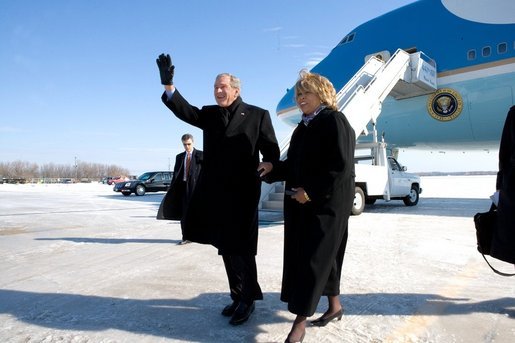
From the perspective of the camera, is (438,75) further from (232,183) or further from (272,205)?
(232,183)

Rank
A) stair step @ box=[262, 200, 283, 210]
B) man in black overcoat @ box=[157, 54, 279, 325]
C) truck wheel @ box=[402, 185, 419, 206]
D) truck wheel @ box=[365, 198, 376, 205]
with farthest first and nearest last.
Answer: truck wheel @ box=[365, 198, 376, 205], truck wheel @ box=[402, 185, 419, 206], stair step @ box=[262, 200, 283, 210], man in black overcoat @ box=[157, 54, 279, 325]

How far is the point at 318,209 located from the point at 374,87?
7833 mm

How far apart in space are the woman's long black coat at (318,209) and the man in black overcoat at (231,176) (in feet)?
1.40

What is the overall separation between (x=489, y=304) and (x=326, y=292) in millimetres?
Answer: 1442

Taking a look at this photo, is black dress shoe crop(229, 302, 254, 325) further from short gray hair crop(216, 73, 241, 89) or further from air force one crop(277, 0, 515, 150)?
air force one crop(277, 0, 515, 150)

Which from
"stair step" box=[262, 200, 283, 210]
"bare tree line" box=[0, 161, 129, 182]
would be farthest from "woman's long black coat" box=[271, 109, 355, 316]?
"bare tree line" box=[0, 161, 129, 182]

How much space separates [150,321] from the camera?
2750 millimetres

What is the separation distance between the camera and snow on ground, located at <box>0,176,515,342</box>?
8.30 ft

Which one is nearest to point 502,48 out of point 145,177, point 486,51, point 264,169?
point 486,51

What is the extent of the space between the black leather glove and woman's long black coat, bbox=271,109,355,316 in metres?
1.06

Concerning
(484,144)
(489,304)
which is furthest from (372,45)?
(489,304)

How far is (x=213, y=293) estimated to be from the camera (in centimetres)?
339

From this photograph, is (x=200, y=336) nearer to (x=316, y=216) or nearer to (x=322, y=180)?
(x=316, y=216)

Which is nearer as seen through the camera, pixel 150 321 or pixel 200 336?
pixel 200 336
